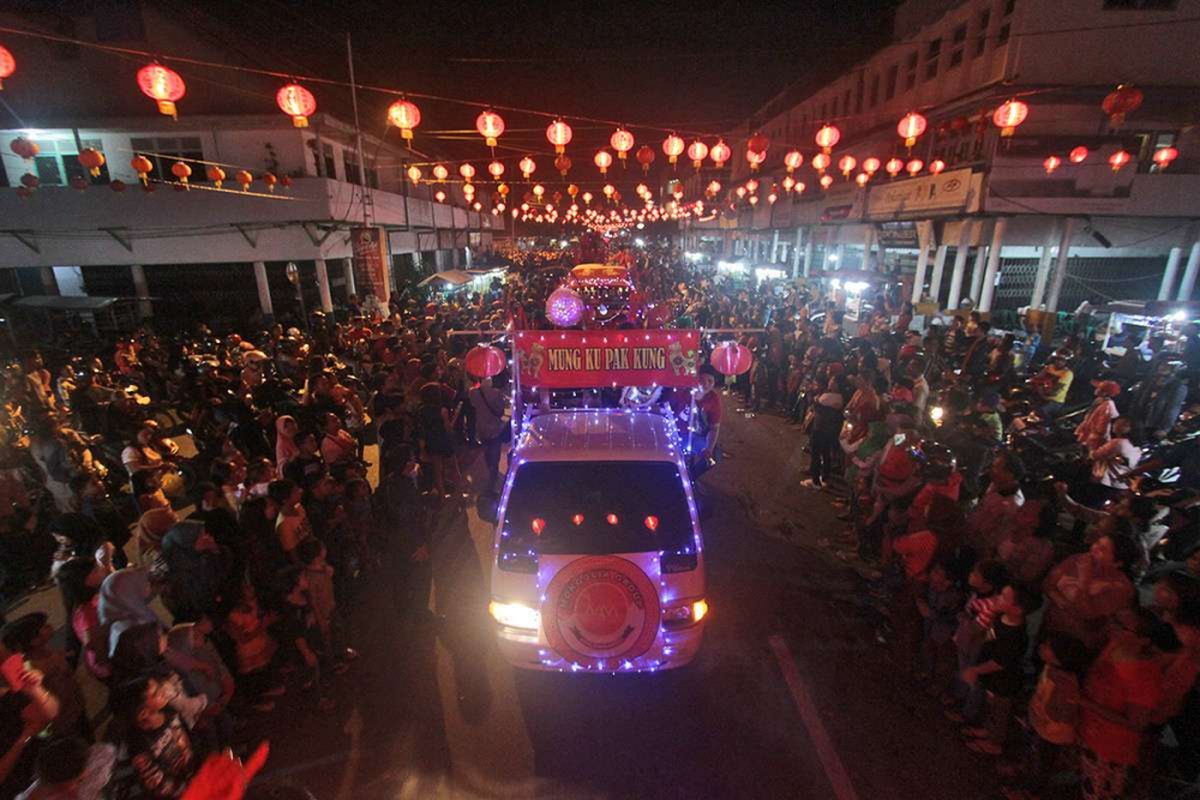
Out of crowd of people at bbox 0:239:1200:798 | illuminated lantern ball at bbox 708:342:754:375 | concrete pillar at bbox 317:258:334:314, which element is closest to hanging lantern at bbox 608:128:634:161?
crowd of people at bbox 0:239:1200:798

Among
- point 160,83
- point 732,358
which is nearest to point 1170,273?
point 732,358

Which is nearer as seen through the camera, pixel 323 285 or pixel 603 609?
pixel 603 609

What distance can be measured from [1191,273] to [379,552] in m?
26.3

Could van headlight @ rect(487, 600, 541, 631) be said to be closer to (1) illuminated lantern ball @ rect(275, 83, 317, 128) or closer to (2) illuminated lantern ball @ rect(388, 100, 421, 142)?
(1) illuminated lantern ball @ rect(275, 83, 317, 128)

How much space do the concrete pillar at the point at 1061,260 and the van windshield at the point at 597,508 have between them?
62.5 ft

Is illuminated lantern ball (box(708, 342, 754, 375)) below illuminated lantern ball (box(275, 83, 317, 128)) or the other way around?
below

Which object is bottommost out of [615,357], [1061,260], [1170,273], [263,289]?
[615,357]

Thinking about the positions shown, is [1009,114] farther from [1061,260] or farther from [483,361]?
[1061,260]

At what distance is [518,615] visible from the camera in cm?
446

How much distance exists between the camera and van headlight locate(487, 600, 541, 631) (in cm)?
444

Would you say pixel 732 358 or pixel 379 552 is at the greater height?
pixel 732 358

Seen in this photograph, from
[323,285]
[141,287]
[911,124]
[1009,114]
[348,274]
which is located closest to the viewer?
[1009,114]

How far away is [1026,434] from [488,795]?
9.46 meters

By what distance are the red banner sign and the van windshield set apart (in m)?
2.13
